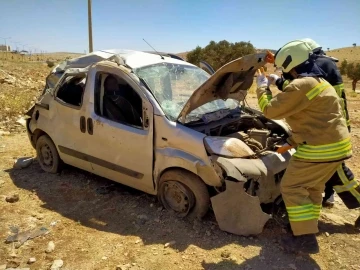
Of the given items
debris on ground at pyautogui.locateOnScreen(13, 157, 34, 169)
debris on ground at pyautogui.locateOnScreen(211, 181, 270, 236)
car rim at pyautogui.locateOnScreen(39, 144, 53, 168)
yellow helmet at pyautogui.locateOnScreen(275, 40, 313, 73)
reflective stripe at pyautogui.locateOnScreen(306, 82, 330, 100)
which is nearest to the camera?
reflective stripe at pyautogui.locateOnScreen(306, 82, 330, 100)

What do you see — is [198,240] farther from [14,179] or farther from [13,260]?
[14,179]

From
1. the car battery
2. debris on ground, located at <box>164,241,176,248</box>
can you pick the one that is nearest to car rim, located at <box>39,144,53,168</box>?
debris on ground, located at <box>164,241,176,248</box>

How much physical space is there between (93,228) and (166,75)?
6.90ft

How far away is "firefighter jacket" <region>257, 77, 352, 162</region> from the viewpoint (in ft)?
9.71

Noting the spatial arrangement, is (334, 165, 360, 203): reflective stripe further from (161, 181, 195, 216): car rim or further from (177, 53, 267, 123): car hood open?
(161, 181, 195, 216): car rim

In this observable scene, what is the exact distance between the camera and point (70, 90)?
5012 millimetres

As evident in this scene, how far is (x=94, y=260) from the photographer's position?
3.26m

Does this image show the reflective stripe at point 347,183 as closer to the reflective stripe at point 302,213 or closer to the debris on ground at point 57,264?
the reflective stripe at point 302,213

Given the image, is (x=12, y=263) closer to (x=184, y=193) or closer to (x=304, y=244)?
(x=184, y=193)

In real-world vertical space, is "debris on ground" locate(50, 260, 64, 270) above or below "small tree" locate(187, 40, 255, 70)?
below

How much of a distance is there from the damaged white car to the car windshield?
0.01 m

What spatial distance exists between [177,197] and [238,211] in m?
0.77

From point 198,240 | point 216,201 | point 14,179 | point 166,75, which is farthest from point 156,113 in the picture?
point 14,179

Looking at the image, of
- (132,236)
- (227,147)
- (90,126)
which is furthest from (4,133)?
(227,147)
